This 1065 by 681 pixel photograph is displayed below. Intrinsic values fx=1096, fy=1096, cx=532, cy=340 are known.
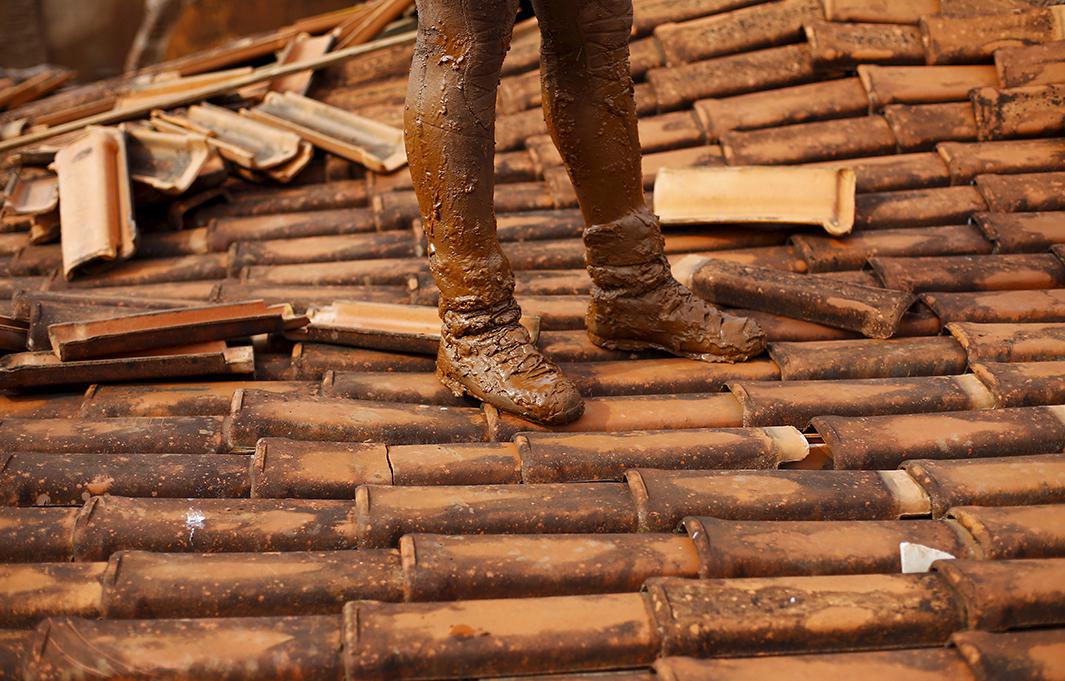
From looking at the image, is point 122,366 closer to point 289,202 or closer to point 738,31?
point 289,202

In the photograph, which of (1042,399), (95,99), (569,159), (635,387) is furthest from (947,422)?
(95,99)

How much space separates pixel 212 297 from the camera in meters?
3.26

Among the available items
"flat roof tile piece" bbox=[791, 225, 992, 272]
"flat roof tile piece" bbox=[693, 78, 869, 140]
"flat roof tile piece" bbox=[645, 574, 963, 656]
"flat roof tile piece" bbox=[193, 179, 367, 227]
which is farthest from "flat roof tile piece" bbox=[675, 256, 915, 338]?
"flat roof tile piece" bbox=[193, 179, 367, 227]

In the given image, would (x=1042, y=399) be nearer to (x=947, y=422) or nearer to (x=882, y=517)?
(x=947, y=422)

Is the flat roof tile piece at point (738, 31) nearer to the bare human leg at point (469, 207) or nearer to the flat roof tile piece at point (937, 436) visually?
the bare human leg at point (469, 207)

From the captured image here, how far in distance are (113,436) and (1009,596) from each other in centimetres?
186

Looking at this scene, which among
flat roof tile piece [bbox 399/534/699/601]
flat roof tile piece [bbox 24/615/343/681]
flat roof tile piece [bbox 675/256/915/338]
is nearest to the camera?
flat roof tile piece [bbox 24/615/343/681]

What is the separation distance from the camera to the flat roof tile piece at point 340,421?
2467 millimetres

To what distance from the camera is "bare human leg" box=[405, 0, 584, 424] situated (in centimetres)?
249

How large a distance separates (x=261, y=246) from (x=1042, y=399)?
2.42 meters

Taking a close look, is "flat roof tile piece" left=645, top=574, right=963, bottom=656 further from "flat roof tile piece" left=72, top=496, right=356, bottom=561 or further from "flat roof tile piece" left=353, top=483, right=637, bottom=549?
"flat roof tile piece" left=72, top=496, right=356, bottom=561

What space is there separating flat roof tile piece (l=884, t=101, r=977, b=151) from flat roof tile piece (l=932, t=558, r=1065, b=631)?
2148 millimetres

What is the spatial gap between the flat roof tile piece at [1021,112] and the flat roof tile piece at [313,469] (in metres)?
2.53

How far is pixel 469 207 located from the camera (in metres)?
2.59
